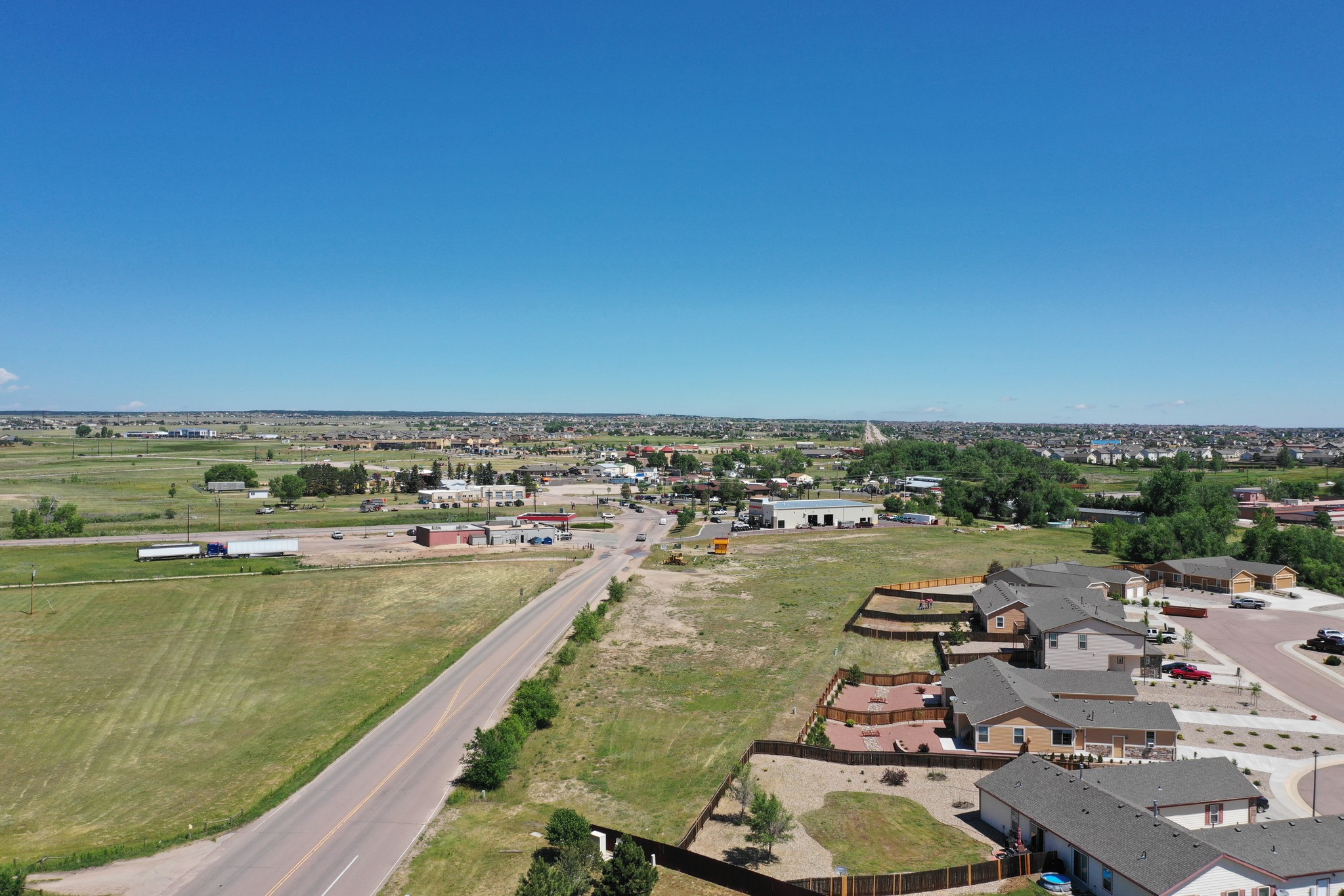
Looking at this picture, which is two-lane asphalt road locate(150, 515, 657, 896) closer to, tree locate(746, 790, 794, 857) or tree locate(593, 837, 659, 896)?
tree locate(593, 837, 659, 896)

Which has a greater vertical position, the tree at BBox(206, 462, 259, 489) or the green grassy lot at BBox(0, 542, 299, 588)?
the tree at BBox(206, 462, 259, 489)

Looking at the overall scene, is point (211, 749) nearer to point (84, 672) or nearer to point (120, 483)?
point (84, 672)

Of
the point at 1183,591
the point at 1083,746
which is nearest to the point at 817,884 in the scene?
the point at 1083,746

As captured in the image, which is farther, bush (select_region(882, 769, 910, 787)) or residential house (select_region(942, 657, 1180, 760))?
residential house (select_region(942, 657, 1180, 760))

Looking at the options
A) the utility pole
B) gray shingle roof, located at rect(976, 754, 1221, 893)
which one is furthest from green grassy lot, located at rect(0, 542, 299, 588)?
gray shingle roof, located at rect(976, 754, 1221, 893)

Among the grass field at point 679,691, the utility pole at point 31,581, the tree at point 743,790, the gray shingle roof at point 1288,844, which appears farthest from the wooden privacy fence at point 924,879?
the utility pole at point 31,581

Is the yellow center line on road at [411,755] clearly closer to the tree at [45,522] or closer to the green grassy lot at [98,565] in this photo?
the green grassy lot at [98,565]
